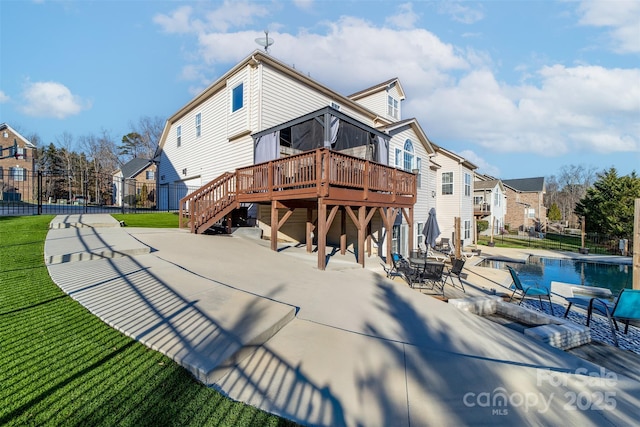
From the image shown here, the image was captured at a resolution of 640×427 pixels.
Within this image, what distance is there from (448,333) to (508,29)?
48.8 feet

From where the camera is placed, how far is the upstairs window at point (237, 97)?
1259 centimetres

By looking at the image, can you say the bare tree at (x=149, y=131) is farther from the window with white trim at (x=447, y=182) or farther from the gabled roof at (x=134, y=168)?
the window with white trim at (x=447, y=182)

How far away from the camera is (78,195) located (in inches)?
1553

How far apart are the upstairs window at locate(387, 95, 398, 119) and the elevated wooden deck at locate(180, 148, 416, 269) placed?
825cm

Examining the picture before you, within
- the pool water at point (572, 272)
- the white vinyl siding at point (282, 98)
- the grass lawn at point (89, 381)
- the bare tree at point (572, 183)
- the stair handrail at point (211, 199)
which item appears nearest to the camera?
the grass lawn at point (89, 381)

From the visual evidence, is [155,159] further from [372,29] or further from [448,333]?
[448,333]

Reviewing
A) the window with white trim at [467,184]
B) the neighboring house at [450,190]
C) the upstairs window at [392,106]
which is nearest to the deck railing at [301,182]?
the upstairs window at [392,106]

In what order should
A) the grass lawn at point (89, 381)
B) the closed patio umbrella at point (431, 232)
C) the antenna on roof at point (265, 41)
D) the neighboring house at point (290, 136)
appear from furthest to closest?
the closed patio umbrella at point (431, 232), the antenna on roof at point (265, 41), the neighboring house at point (290, 136), the grass lawn at point (89, 381)

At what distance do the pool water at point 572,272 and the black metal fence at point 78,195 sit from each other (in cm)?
1992

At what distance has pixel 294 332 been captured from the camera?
4.07 meters

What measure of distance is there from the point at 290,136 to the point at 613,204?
26773mm

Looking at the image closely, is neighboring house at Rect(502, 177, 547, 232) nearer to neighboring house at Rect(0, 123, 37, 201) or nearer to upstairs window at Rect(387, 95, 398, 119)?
upstairs window at Rect(387, 95, 398, 119)

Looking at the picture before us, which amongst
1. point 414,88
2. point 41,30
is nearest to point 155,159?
point 41,30

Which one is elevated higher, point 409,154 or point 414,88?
point 414,88
